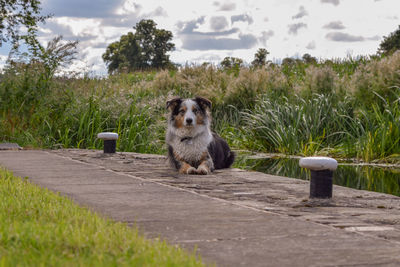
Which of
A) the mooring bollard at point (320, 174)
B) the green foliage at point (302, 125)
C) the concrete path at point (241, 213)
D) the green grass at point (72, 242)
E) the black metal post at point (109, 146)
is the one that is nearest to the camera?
the green grass at point (72, 242)

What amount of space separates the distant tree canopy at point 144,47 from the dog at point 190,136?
196 ft

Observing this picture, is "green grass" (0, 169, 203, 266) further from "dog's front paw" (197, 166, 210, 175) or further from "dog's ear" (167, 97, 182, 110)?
"dog's ear" (167, 97, 182, 110)

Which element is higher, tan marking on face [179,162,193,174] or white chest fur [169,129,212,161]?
white chest fur [169,129,212,161]

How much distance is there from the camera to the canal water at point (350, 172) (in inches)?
332

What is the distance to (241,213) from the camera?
4.96 meters

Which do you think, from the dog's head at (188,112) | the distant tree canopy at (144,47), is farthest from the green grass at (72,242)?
the distant tree canopy at (144,47)

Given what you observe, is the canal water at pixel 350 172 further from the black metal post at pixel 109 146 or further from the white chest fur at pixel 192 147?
the black metal post at pixel 109 146

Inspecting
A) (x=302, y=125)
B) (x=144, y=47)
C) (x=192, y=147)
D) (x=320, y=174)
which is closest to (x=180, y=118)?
(x=192, y=147)

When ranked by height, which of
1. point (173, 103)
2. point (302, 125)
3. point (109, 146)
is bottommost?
point (109, 146)

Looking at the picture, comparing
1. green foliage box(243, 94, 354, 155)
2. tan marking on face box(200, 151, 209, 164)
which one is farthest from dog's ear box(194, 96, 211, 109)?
green foliage box(243, 94, 354, 155)

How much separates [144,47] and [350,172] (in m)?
61.3

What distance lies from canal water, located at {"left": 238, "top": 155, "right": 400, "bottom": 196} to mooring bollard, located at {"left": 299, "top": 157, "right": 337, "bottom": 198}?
204cm

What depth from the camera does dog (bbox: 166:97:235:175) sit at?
8266 mm

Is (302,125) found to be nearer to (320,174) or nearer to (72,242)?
(320,174)
